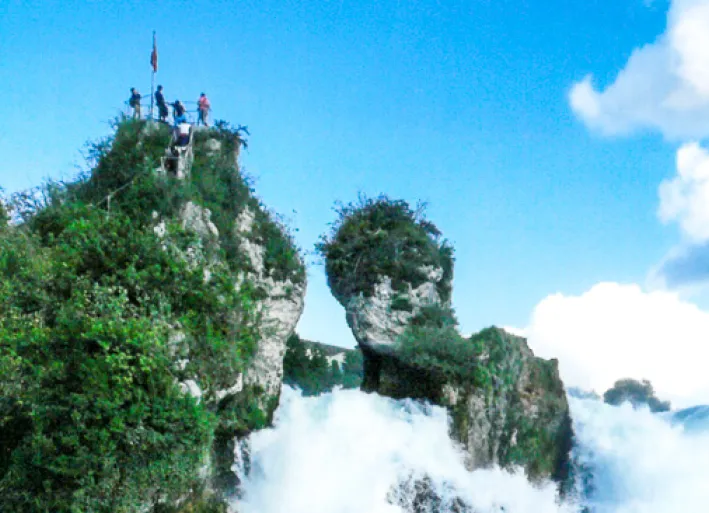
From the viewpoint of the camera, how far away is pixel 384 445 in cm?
1391

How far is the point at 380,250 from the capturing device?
19.0 m

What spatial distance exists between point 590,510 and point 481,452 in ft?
13.3

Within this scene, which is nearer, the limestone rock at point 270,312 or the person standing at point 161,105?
the limestone rock at point 270,312

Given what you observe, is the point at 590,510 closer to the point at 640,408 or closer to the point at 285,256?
the point at 640,408

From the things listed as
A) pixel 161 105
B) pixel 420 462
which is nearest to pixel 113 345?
pixel 420 462

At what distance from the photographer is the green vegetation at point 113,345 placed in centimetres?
895

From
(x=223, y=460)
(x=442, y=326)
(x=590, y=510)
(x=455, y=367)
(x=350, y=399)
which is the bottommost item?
(x=590, y=510)

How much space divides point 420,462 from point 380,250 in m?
6.88

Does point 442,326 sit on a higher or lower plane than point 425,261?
lower

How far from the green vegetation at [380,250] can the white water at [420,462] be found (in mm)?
4128

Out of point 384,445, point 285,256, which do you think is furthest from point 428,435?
point 285,256

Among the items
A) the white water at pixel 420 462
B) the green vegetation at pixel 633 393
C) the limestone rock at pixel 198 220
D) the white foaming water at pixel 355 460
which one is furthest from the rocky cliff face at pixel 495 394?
the green vegetation at pixel 633 393

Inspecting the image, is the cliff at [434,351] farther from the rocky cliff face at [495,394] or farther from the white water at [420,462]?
the white water at [420,462]

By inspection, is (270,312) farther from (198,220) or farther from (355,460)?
(355,460)
